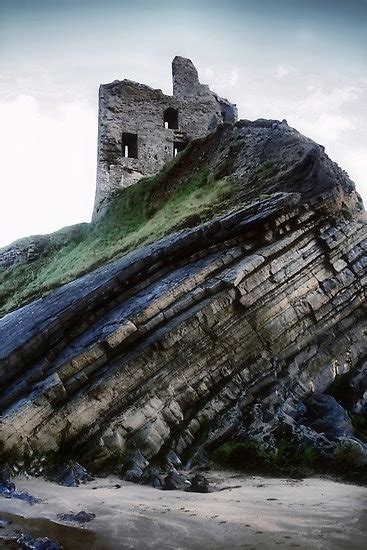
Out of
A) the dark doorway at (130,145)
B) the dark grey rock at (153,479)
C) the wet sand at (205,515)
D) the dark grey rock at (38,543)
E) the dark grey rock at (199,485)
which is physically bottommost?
the dark grey rock at (153,479)

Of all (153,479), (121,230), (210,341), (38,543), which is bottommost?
(153,479)

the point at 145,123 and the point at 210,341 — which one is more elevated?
the point at 145,123

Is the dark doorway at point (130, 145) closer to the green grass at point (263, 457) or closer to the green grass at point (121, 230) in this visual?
the green grass at point (121, 230)

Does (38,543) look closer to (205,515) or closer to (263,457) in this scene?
(205,515)

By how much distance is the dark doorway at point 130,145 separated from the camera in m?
28.4

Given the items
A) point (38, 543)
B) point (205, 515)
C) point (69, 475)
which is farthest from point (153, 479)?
point (38, 543)

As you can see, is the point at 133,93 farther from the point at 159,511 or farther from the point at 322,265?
the point at 159,511

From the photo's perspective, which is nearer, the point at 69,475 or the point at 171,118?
the point at 69,475

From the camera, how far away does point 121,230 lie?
2038cm

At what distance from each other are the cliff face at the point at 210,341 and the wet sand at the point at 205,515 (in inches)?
60.8

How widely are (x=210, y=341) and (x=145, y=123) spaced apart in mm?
20812

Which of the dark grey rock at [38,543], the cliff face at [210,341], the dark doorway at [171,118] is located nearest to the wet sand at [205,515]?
the dark grey rock at [38,543]

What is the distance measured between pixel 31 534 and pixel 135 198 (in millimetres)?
17670

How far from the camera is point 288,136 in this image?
17266mm
